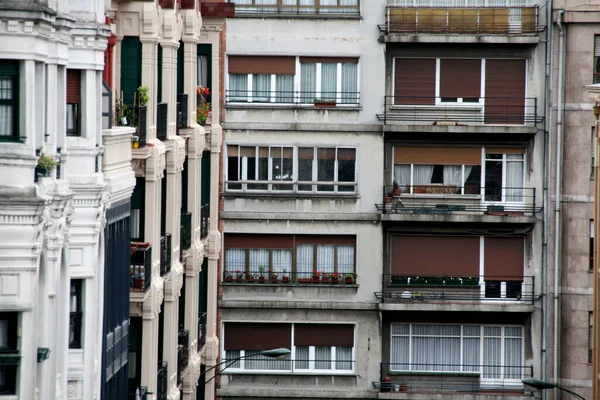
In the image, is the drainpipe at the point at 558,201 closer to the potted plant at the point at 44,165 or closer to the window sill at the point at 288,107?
the window sill at the point at 288,107

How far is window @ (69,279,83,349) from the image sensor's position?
1014 inches

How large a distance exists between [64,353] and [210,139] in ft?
79.1

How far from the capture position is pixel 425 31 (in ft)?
173

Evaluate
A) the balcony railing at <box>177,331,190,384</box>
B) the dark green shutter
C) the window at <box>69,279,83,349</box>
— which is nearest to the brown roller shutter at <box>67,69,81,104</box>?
the window at <box>69,279,83,349</box>

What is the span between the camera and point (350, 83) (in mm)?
53406

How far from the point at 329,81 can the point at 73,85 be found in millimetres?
28236

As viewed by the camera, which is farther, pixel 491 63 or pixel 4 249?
pixel 491 63

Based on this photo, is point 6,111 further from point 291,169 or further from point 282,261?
point 282,261

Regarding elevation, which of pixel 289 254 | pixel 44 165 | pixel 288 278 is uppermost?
pixel 44 165

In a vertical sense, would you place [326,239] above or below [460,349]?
above

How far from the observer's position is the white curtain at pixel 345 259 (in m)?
53.6

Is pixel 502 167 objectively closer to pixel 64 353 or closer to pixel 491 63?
pixel 491 63

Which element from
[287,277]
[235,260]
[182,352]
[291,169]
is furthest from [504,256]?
[182,352]

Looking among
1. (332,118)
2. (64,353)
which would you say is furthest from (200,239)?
(64,353)
